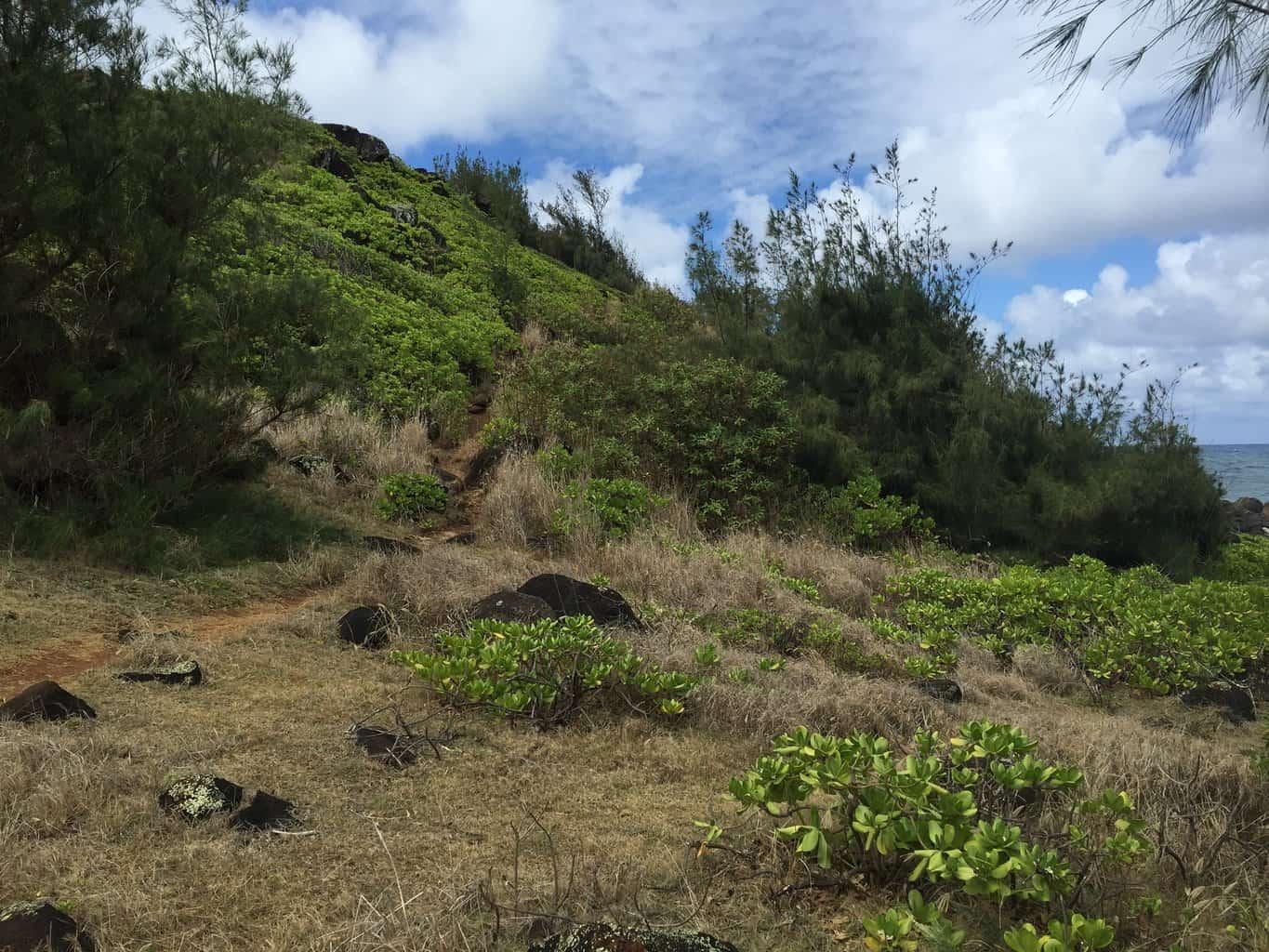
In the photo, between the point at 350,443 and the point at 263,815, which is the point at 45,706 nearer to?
the point at 263,815

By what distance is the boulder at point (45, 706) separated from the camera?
12.7 ft

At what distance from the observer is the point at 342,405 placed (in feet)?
37.3

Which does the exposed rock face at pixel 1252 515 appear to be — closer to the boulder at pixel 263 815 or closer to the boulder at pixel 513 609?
the boulder at pixel 513 609

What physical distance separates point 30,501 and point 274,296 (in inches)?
94.8

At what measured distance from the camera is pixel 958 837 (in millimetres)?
2479

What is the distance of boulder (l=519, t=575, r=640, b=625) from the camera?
573 cm

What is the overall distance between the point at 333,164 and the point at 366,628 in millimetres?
19228

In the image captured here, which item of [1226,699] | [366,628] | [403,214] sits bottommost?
[1226,699]

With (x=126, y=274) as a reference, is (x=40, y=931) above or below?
below

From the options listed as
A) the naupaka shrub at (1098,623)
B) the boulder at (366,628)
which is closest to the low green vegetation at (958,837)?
the naupaka shrub at (1098,623)

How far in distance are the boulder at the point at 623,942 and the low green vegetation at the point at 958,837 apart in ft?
1.34

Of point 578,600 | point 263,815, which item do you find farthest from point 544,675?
point 263,815

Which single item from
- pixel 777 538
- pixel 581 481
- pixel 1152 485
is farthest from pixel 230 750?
pixel 1152 485

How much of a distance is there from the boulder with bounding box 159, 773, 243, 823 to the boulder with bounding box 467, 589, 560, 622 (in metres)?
2.10
